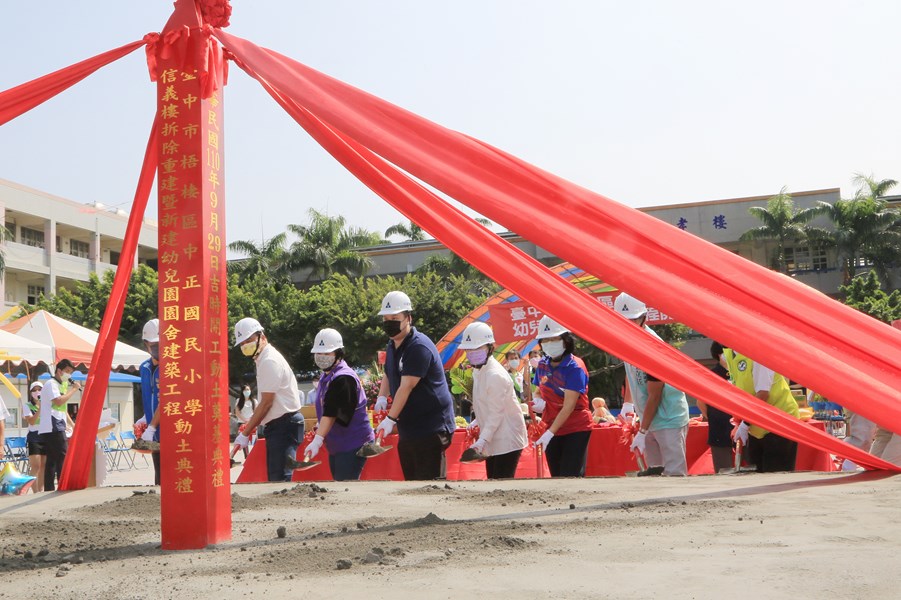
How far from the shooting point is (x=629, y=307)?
25.6 ft

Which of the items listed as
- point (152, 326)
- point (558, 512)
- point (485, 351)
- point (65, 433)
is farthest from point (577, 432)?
point (65, 433)

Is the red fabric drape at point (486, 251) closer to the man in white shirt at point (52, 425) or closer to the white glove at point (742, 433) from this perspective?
the white glove at point (742, 433)

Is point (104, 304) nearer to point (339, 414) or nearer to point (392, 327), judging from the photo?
point (339, 414)

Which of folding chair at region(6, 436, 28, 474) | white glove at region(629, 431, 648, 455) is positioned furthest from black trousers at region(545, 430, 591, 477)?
folding chair at region(6, 436, 28, 474)

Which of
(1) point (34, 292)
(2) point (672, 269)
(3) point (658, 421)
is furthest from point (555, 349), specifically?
(1) point (34, 292)

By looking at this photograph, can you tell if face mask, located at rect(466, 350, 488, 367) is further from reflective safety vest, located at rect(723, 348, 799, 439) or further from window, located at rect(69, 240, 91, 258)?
window, located at rect(69, 240, 91, 258)

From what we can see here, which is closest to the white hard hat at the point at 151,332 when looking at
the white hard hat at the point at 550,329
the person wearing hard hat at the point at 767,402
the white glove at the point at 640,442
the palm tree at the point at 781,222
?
Answer: the white hard hat at the point at 550,329

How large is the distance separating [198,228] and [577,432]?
12.3 ft

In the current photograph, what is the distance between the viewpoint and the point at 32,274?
44.7m

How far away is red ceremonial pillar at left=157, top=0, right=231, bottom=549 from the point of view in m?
4.48

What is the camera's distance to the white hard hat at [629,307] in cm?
758

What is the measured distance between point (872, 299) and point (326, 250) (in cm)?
2422

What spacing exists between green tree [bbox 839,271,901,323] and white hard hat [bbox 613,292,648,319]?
30452mm

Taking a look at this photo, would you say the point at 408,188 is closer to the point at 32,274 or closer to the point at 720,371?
the point at 720,371
